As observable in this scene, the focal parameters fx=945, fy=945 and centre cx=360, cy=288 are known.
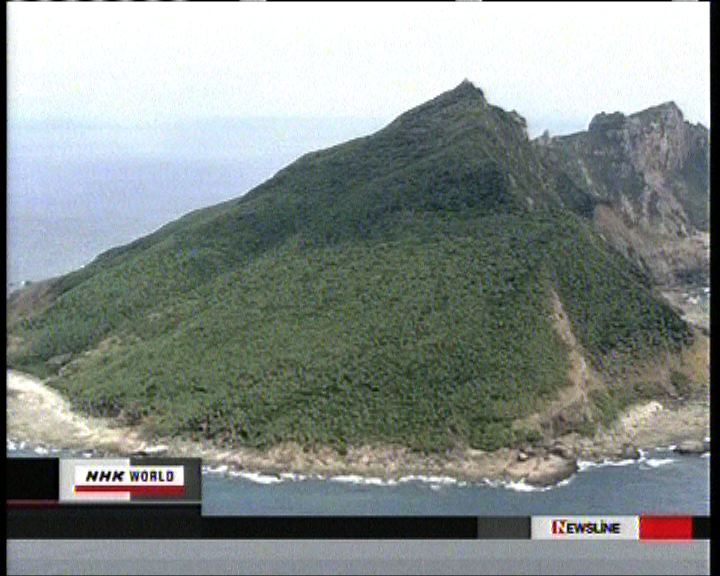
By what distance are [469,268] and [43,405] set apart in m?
2.94

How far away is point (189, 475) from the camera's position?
2938 mm

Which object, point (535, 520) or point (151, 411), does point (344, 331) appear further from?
point (535, 520)

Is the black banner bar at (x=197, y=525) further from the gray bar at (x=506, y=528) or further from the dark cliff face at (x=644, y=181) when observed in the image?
the dark cliff face at (x=644, y=181)

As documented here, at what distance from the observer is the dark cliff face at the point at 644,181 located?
5570 mm

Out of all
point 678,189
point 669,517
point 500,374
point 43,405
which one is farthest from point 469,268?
point 669,517

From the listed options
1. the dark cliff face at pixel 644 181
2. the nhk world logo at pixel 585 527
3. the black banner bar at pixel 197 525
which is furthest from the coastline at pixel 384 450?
the nhk world logo at pixel 585 527

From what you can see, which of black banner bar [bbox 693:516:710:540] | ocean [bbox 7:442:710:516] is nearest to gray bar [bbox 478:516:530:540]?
black banner bar [bbox 693:516:710:540]

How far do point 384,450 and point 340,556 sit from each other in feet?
7.26

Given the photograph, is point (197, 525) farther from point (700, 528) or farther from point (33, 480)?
point (700, 528)

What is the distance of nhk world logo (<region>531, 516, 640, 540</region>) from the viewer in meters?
3.00

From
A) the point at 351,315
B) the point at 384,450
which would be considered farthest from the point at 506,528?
the point at 351,315

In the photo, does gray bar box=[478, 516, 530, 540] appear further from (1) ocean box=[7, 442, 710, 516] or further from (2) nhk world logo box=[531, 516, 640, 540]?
(1) ocean box=[7, 442, 710, 516]

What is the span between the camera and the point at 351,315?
6.06 metres

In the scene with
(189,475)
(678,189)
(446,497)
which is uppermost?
(678,189)
